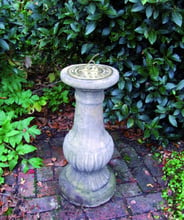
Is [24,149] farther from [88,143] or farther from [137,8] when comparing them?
[137,8]

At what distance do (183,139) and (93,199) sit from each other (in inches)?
53.9

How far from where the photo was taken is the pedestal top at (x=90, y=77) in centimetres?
173

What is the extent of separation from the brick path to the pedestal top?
103cm

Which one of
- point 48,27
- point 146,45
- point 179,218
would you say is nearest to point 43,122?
point 48,27

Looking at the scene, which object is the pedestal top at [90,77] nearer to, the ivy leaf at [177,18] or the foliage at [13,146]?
the ivy leaf at [177,18]

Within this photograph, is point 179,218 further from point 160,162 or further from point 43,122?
point 43,122

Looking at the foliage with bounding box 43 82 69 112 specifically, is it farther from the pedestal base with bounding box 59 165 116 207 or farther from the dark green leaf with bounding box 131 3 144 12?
the dark green leaf with bounding box 131 3 144 12

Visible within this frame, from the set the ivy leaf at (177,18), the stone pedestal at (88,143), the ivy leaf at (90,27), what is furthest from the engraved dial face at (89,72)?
the ivy leaf at (177,18)

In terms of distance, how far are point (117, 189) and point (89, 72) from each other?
1.11 meters

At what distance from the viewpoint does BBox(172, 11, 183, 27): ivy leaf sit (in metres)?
2.01

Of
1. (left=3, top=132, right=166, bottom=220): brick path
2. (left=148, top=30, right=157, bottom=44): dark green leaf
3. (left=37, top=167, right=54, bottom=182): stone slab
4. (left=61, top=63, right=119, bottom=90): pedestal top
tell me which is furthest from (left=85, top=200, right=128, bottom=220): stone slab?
(left=148, top=30, right=157, bottom=44): dark green leaf

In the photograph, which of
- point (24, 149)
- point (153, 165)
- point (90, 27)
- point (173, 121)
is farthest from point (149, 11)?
point (24, 149)

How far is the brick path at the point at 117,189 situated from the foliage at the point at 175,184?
0.23 ft

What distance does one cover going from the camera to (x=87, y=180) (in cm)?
220
